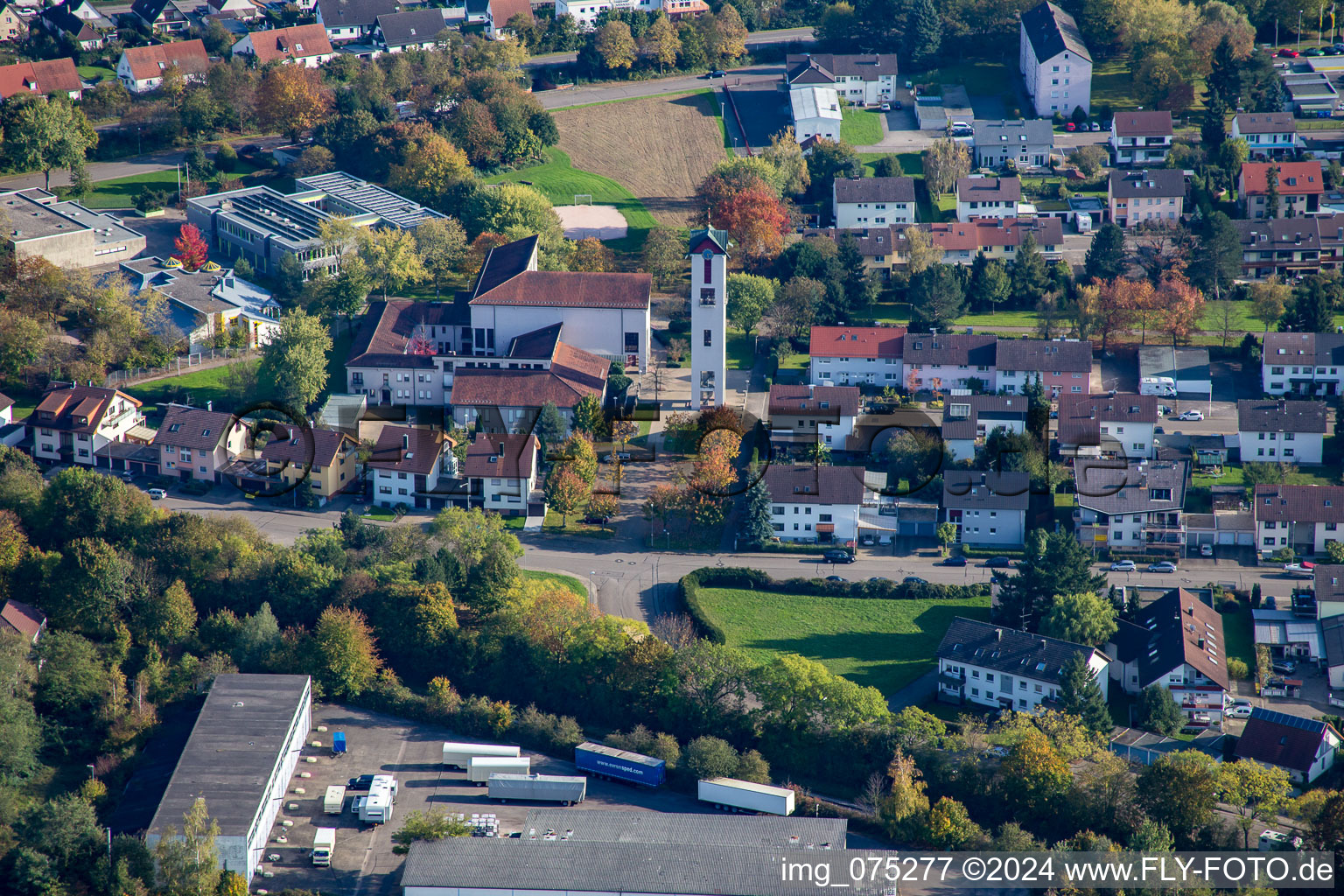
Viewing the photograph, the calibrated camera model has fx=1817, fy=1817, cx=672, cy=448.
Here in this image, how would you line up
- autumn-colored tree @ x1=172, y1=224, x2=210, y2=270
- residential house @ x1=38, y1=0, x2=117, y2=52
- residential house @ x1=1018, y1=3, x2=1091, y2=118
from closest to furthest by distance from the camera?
autumn-colored tree @ x1=172, y1=224, x2=210, y2=270 < residential house @ x1=1018, y1=3, x2=1091, y2=118 < residential house @ x1=38, y1=0, x2=117, y2=52

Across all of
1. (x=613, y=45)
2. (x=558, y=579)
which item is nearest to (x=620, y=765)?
(x=558, y=579)

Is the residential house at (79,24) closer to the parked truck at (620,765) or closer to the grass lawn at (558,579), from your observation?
the grass lawn at (558,579)

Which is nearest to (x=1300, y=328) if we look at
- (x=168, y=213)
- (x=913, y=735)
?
(x=913, y=735)

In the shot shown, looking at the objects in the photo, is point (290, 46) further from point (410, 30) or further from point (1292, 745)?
point (1292, 745)

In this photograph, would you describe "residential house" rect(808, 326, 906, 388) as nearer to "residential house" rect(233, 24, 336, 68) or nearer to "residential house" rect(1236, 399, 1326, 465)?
"residential house" rect(1236, 399, 1326, 465)

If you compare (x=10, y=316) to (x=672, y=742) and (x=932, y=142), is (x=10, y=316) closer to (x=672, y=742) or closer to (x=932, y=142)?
(x=672, y=742)

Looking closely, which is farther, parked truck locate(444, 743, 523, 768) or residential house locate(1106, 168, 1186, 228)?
residential house locate(1106, 168, 1186, 228)

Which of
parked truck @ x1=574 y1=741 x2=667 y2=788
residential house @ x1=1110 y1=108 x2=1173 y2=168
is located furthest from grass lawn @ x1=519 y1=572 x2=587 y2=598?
residential house @ x1=1110 y1=108 x2=1173 y2=168
